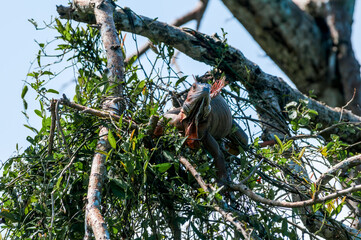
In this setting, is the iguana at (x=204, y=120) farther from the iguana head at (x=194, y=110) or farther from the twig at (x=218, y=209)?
the twig at (x=218, y=209)

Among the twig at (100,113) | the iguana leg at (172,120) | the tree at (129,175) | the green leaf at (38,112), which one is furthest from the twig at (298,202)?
the green leaf at (38,112)

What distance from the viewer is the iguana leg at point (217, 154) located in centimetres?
276

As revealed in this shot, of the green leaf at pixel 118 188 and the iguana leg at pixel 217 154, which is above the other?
the iguana leg at pixel 217 154

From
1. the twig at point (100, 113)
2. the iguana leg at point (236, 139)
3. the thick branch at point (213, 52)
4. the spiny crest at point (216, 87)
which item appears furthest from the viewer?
the thick branch at point (213, 52)

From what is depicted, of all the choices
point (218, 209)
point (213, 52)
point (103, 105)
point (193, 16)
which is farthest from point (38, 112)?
point (193, 16)

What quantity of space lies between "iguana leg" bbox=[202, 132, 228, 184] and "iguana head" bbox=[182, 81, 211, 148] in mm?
72

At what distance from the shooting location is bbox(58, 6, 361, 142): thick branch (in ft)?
13.1

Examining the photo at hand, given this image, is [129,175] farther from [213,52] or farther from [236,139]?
[213,52]

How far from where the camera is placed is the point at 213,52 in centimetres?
416

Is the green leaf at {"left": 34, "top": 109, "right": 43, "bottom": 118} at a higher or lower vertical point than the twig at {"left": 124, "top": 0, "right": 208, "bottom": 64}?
lower

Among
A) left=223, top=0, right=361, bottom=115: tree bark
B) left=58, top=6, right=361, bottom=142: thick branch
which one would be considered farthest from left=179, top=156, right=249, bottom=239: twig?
left=58, top=6, right=361, bottom=142: thick branch

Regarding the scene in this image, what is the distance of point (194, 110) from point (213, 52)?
1342 mm

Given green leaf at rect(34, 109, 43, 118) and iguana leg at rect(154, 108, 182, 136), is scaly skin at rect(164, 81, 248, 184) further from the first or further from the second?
green leaf at rect(34, 109, 43, 118)

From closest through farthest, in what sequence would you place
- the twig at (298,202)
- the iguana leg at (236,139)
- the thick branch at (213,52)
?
the twig at (298,202)
the iguana leg at (236,139)
the thick branch at (213,52)
